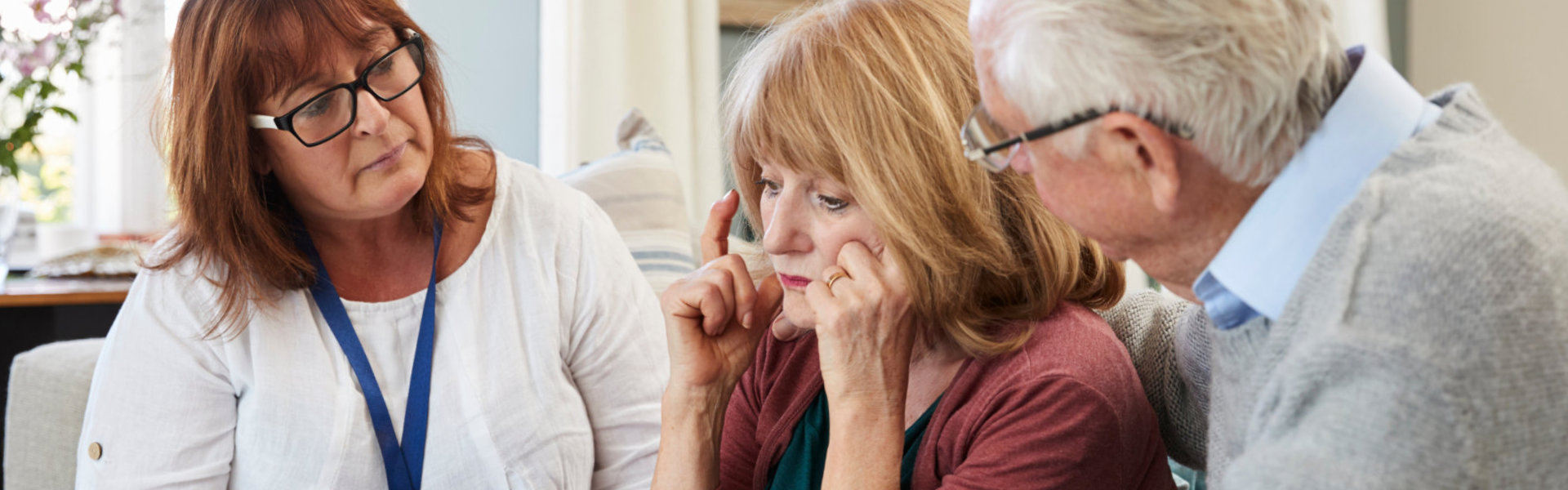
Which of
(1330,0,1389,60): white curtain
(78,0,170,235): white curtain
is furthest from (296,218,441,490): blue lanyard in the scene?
(1330,0,1389,60): white curtain

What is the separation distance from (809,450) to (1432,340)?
0.69 metres

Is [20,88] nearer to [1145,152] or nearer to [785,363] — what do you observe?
[785,363]

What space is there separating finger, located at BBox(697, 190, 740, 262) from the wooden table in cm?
147

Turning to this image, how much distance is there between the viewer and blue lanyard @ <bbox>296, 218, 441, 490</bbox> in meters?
1.43

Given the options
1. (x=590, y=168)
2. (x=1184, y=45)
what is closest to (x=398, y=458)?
(x=590, y=168)

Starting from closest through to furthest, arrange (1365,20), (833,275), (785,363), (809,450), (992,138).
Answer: (992,138), (833,275), (809,450), (785,363), (1365,20)

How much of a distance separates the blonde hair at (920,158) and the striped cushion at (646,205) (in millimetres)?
869

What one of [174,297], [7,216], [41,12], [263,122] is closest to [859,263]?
[263,122]

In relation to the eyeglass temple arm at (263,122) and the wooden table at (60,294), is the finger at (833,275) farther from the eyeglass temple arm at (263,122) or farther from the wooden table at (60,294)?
the wooden table at (60,294)

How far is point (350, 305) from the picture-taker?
1468 mm

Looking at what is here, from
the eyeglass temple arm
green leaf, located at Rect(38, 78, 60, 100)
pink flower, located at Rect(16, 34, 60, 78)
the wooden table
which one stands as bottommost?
the wooden table

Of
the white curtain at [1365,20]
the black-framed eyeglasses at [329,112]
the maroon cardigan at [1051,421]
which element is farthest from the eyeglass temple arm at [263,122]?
the white curtain at [1365,20]

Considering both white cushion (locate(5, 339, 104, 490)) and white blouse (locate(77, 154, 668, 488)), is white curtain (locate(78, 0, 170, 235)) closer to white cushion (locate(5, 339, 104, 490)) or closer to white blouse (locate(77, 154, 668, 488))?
white cushion (locate(5, 339, 104, 490))

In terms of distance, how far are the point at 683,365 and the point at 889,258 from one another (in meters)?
0.33
